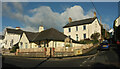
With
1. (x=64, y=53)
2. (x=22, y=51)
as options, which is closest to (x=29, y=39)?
(x=22, y=51)

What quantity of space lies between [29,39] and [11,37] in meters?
23.8

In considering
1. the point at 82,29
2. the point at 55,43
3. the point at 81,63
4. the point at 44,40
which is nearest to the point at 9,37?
the point at 44,40

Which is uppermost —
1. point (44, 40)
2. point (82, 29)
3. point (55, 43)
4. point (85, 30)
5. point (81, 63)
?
point (82, 29)

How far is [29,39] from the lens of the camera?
33.3 meters

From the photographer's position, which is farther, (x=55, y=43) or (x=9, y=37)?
(x=9, y=37)

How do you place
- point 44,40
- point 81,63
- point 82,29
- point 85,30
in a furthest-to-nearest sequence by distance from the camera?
point 82,29
point 85,30
point 44,40
point 81,63

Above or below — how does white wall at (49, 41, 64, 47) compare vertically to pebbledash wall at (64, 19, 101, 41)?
below

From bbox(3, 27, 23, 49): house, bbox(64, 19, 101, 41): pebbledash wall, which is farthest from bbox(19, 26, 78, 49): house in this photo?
bbox(3, 27, 23, 49): house

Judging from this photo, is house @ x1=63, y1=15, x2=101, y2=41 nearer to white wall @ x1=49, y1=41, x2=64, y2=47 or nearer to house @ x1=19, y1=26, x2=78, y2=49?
house @ x1=19, y1=26, x2=78, y2=49

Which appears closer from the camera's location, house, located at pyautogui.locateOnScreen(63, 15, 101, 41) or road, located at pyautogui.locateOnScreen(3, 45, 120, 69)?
road, located at pyautogui.locateOnScreen(3, 45, 120, 69)

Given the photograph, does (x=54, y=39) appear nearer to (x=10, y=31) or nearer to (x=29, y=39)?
(x=29, y=39)

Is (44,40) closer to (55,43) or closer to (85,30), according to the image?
(55,43)

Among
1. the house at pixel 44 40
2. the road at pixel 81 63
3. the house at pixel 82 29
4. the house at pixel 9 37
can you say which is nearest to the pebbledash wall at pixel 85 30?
the house at pixel 82 29

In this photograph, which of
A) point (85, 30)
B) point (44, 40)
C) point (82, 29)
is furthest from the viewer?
point (82, 29)
